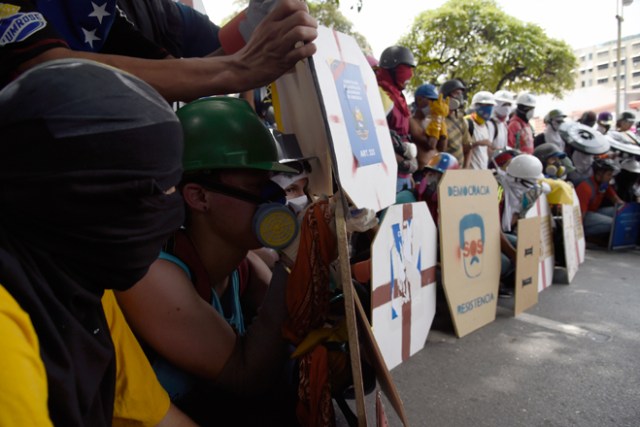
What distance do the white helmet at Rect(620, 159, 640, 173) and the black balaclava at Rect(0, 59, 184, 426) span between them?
7.70 metres

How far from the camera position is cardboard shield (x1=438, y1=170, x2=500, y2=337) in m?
3.20

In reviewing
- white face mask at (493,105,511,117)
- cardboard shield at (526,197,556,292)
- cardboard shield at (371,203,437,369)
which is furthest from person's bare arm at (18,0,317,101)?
white face mask at (493,105,511,117)

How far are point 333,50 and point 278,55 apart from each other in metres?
0.34

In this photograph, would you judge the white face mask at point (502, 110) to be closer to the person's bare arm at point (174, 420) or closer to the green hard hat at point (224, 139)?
the green hard hat at point (224, 139)

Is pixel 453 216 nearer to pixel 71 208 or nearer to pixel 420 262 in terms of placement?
pixel 420 262

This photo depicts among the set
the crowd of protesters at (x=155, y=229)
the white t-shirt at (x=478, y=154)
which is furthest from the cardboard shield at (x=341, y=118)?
the white t-shirt at (x=478, y=154)

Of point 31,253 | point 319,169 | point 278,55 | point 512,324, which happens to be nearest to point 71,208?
point 31,253

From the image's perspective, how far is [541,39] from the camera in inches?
786

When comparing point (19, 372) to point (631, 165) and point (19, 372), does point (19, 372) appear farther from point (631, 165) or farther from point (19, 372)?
point (631, 165)

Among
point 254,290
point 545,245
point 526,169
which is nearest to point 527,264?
point 545,245

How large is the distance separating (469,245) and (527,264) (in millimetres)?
763

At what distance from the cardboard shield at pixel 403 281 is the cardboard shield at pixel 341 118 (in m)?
1.12

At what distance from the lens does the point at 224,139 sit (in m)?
1.38

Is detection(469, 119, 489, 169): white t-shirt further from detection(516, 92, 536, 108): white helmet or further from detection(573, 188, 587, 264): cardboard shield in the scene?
detection(516, 92, 536, 108): white helmet
